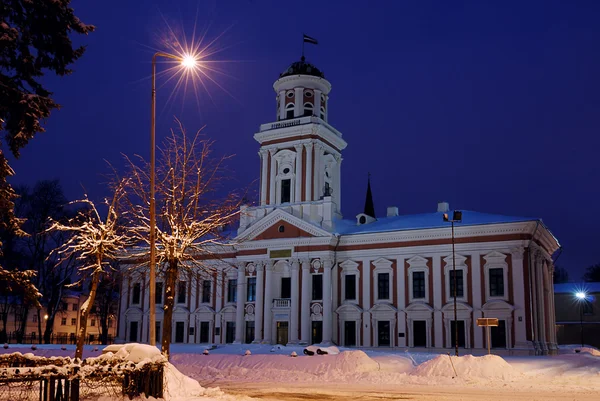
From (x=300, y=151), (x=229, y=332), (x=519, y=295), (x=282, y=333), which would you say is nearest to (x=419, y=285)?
(x=519, y=295)

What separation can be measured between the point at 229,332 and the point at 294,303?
7129 millimetres

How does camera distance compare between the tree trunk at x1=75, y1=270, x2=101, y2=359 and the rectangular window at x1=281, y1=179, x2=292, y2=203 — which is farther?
the rectangular window at x1=281, y1=179, x2=292, y2=203

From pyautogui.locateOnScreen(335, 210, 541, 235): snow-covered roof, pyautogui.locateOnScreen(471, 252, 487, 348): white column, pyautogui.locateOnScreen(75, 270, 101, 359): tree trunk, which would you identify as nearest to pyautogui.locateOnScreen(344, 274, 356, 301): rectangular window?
pyautogui.locateOnScreen(335, 210, 541, 235): snow-covered roof

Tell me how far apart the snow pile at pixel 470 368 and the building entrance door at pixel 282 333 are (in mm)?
23782

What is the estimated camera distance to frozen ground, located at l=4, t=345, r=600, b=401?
60.7 ft

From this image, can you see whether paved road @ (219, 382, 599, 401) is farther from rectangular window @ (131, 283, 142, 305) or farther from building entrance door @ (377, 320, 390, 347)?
rectangular window @ (131, 283, 142, 305)

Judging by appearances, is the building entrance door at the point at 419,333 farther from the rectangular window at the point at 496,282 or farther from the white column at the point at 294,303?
the white column at the point at 294,303

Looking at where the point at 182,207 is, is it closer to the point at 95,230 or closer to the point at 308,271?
the point at 95,230

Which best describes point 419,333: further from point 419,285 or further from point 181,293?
point 181,293

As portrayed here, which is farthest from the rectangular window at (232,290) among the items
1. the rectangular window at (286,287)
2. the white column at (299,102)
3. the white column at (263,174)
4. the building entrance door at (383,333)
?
the white column at (299,102)

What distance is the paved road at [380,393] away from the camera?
18.0 m

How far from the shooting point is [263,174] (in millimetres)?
54094

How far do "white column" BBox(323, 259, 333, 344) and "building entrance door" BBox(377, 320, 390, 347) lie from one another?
3.53 meters

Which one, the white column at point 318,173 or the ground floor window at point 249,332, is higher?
the white column at point 318,173
